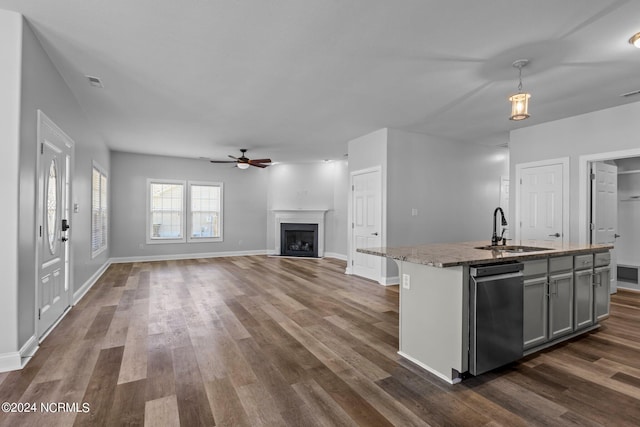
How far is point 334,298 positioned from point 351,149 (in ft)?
10.7

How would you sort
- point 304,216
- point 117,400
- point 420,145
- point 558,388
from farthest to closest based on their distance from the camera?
point 304,216 → point 420,145 → point 558,388 → point 117,400

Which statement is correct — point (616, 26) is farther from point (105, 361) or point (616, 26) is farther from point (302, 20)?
point (105, 361)

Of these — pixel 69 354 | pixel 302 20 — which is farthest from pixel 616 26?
pixel 69 354

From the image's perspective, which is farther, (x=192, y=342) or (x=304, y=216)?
(x=304, y=216)

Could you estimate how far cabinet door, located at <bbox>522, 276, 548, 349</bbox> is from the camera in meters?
2.65

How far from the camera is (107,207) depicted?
721cm

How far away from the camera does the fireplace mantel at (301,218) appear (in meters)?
9.04

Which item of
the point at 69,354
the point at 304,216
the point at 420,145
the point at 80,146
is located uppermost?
the point at 420,145

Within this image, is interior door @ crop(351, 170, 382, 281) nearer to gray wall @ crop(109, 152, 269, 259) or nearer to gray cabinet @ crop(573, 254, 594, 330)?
gray cabinet @ crop(573, 254, 594, 330)

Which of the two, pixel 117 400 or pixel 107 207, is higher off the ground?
pixel 107 207

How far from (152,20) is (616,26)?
12.3ft

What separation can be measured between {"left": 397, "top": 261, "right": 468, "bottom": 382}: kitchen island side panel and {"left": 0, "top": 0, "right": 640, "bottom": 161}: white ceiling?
1.99 metres

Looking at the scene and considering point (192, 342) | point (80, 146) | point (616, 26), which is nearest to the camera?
point (616, 26)

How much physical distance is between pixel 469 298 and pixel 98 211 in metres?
6.61
